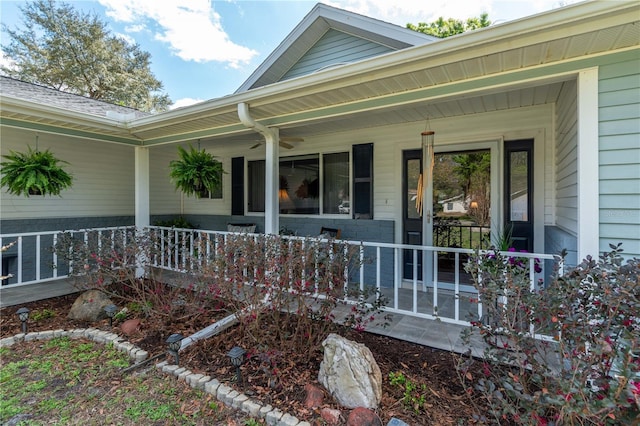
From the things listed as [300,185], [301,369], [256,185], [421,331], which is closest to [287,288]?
[301,369]

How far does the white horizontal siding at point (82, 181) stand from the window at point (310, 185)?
9.23 ft

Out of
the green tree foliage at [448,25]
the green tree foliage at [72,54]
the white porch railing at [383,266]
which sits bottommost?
the white porch railing at [383,266]

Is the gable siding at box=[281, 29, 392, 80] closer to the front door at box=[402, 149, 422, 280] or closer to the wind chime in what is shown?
the wind chime

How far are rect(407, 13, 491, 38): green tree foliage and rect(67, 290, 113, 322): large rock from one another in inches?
661

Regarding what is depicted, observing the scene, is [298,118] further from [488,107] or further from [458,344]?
[458,344]

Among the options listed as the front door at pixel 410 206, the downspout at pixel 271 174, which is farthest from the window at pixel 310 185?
the downspout at pixel 271 174

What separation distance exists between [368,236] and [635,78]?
3.49m

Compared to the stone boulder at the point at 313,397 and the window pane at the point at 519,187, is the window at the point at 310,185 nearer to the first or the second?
the window pane at the point at 519,187

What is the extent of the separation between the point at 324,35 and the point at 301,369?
561cm

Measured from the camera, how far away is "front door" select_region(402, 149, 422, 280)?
4754mm

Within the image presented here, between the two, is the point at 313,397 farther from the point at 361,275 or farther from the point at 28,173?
the point at 28,173

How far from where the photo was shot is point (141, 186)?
210 inches

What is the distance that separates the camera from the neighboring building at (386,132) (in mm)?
2178

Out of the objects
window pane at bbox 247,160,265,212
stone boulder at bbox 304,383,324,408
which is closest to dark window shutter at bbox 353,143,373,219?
window pane at bbox 247,160,265,212
